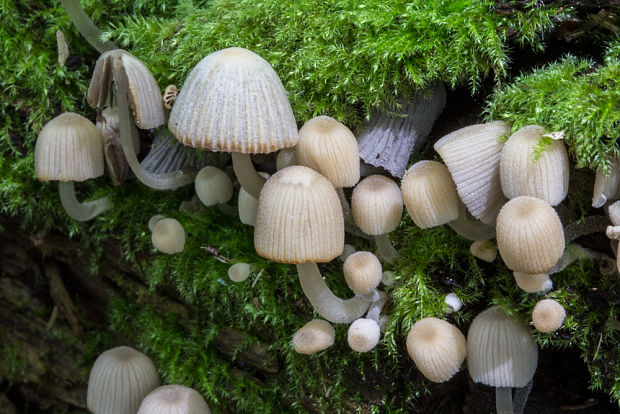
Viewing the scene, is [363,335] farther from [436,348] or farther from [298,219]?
[298,219]

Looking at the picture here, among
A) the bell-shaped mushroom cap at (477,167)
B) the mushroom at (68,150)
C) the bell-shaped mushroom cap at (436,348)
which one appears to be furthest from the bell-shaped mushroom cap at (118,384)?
the bell-shaped mushroom cap at (477,167)

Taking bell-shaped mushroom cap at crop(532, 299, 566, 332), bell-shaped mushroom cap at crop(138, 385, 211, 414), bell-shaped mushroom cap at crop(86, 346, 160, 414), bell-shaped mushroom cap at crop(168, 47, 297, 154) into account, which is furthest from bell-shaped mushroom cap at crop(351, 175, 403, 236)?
bell-shaped mushroom cap at crop(86, 346, 160, 414)

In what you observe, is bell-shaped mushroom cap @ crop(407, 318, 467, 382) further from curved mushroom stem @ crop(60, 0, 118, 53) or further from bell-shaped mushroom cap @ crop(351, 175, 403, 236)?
curved mushroom stem @ crop(60, 0, 118, 53)

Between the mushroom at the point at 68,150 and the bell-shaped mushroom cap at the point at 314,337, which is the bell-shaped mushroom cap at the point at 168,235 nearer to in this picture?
the mushroom at the point at 68,150

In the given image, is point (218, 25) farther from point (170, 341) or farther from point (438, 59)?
point (170, 341)

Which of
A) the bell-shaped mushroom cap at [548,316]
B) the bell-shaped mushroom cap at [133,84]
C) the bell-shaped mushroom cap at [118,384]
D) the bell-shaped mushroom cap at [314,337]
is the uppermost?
the bell-shaped mushroom cap at [133,84]

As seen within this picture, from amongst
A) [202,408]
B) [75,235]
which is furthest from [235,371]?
[75,235]
